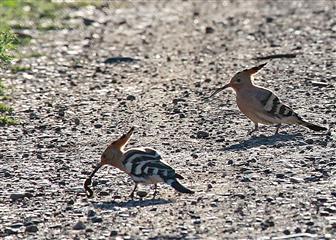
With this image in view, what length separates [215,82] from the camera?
1845 cm

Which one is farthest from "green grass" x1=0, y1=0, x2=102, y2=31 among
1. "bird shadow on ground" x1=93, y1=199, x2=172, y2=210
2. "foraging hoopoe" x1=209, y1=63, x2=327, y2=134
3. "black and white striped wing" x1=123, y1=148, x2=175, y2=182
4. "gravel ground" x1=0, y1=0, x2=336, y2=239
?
"bird shadow on ground" x1=93, y1=199, x2=172, y2=210

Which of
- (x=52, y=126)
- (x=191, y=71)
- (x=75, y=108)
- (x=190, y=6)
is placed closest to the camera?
(x=52, y=126)

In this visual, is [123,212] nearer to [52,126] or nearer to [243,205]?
[243,205]

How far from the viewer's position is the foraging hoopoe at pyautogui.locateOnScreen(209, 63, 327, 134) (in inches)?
536

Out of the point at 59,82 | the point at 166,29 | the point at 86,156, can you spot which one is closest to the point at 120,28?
the point at 166,29

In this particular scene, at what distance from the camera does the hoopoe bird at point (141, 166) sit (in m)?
10.8

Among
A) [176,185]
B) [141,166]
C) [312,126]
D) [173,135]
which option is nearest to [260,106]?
[312,126]

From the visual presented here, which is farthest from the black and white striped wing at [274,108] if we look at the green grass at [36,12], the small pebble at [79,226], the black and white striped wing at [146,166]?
the green grass at [36,12]

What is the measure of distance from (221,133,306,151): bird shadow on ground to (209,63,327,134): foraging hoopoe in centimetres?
15

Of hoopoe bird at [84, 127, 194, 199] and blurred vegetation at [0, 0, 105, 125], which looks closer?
hoopoe bird at [84, 127, 194, 199]

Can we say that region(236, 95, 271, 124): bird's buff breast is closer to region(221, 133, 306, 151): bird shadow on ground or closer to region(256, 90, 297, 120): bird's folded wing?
region(256, 90, 297, 120): bird's folded wing

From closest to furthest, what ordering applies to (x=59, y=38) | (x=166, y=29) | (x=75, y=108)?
(x=75, y=108) → (x=59, y=38) → (x=166, y=29)

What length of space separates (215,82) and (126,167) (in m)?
7.37

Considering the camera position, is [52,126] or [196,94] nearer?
[52,126]
